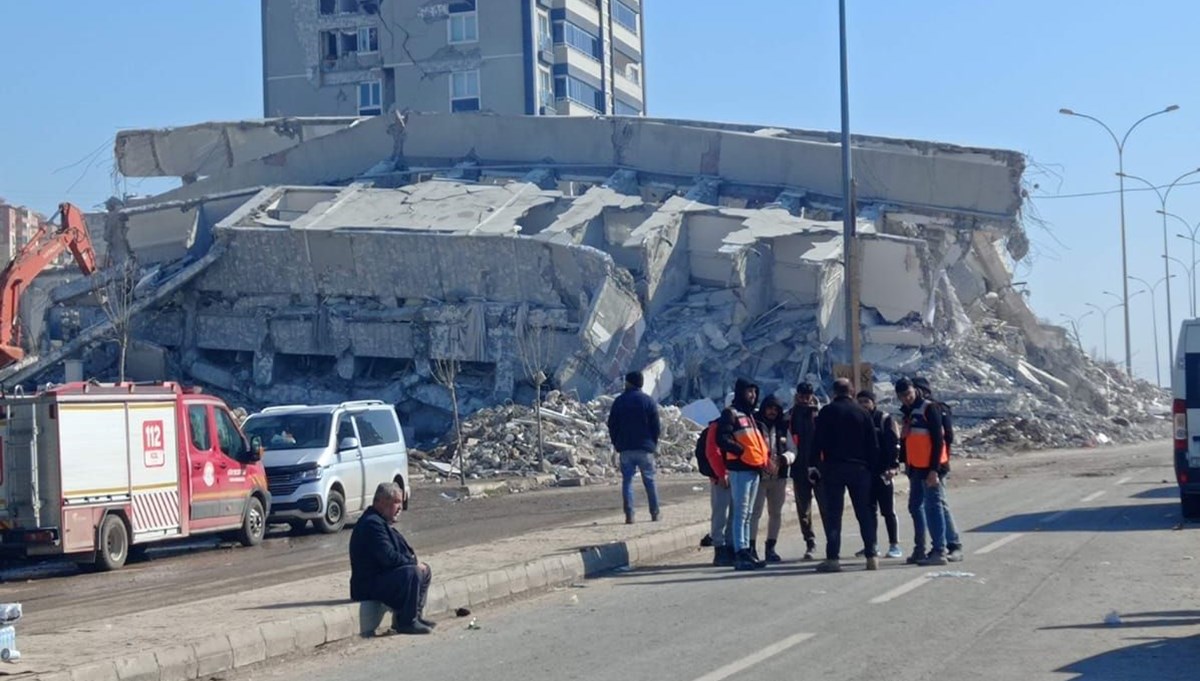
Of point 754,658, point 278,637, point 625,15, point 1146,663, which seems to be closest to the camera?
point 1146,663

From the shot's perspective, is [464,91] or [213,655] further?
[464,91]

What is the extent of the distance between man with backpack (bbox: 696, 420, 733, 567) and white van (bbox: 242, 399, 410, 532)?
8153 mm

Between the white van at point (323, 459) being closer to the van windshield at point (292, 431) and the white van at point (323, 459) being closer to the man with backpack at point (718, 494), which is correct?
the van windshield at point (292, 431)

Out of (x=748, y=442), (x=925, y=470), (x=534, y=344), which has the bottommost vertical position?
(x=925, y=470)

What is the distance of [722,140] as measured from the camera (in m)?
47.8

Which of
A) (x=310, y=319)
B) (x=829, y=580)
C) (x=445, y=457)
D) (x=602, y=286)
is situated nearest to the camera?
(x=829, y=580)

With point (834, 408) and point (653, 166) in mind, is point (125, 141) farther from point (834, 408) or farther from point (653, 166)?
point (834, 408)

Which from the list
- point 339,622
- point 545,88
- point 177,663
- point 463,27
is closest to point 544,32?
point 545,88

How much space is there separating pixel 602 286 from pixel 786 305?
6366mm

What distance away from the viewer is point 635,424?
1772 cm

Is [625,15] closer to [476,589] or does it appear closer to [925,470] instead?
[925,470]

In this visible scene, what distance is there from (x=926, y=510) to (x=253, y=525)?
34.9ft

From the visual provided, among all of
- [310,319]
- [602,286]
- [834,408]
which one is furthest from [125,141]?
[834,408]

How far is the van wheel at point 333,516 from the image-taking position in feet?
73.5
